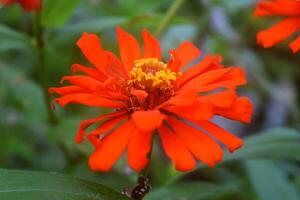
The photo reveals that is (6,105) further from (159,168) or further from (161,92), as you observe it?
(161,92)

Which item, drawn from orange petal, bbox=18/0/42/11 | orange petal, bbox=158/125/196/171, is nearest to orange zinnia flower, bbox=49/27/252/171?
orange petal, bbox=158/125/196/171

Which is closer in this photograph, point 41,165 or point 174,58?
point 174,58

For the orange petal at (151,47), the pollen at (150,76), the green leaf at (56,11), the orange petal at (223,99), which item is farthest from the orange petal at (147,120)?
the green leaf at (56,11)

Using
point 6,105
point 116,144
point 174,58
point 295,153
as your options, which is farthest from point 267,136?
point 6,105

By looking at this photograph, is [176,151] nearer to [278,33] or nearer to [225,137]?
[225,137]

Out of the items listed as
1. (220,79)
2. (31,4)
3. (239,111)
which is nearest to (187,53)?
(220,79)

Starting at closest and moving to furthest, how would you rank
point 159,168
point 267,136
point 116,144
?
point 116,144 < point 267,136 < point 159,168
